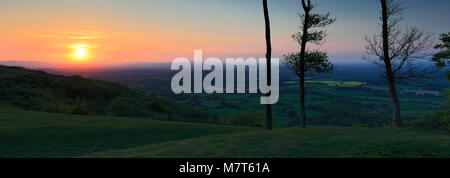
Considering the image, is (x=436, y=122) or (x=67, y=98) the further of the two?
(x=67, y=98)

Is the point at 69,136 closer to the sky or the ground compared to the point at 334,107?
closer to the sky

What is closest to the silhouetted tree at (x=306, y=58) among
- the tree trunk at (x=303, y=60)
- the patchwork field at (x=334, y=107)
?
the tree trunk at (x=303, y=60)

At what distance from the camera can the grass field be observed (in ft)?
28.3

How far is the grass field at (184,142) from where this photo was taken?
8625 mm

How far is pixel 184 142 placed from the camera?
11945 millimetres

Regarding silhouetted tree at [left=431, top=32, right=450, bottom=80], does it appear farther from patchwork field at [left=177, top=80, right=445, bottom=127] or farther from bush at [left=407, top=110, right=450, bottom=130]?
patchwork field at [left=177, top=80, right=445, bottom=127]

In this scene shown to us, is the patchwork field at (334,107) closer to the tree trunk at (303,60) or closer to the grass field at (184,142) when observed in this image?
the tree trunk at (303,60)

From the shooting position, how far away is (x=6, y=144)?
1150 cm

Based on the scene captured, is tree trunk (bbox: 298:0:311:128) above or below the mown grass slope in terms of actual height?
above

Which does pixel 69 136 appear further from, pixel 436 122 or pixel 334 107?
pixel 334 107

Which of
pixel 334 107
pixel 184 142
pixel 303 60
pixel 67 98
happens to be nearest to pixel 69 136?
pixel 184 142

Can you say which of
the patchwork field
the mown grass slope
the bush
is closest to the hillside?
the mown grass slope
